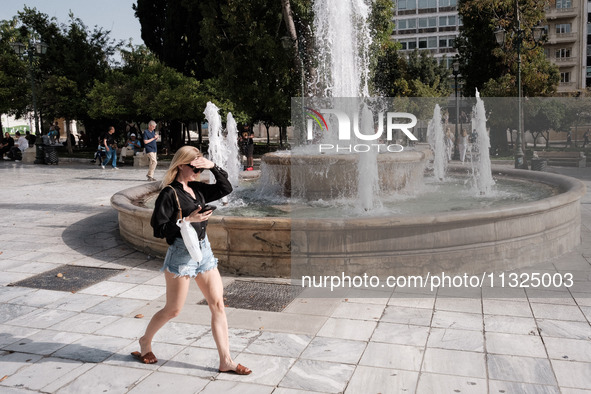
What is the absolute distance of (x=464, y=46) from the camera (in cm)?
3647

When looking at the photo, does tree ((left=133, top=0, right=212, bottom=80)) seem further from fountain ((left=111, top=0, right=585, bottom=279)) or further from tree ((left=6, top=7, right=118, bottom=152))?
fountain ((left=111, top=0, right=585, bottom=279))

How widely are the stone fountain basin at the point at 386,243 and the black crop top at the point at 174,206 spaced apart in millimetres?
2298

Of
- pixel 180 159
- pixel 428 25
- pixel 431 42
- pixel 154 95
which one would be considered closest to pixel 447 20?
pixel 428 25

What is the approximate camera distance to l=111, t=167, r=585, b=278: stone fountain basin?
20.9 feet

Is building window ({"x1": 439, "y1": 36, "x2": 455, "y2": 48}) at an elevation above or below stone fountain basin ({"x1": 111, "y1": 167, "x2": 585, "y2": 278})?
above

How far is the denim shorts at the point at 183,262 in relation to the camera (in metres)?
3.96

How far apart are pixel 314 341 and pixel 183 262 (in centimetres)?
145

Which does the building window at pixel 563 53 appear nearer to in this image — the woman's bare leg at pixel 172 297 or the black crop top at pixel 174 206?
the black crop top at pixel 174 206

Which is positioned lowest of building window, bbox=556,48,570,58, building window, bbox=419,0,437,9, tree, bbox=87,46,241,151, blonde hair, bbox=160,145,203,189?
blonde hair, bbox=160,145,203,189

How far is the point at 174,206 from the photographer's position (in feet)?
12.9

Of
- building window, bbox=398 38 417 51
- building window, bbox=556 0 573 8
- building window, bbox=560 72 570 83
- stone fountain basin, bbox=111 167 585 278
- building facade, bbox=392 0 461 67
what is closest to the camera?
stone fountain basin, bbox=111 167 585 278

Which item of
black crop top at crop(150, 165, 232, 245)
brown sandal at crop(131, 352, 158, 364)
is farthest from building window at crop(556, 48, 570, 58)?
brown sandal at crop(131, 352, 158, 364)

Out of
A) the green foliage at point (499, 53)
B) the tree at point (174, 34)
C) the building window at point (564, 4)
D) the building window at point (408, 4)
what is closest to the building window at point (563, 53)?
the building window at point (564, 4)

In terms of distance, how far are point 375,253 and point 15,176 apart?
17.9 m
